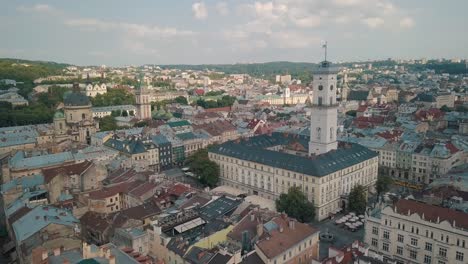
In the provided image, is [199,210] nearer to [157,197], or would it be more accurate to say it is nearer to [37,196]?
[157,197]

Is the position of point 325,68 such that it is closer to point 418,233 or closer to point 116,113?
point 418,233

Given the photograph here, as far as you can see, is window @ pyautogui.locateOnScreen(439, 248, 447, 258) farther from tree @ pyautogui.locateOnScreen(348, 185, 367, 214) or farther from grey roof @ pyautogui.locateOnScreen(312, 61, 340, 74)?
grey roof @ pyautogui.locateOnScreen(312, 61, 340, 74)

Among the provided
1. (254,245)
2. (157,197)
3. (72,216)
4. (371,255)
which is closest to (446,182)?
(371,255)

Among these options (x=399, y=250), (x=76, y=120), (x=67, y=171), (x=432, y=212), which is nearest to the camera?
(x=432, y=212)

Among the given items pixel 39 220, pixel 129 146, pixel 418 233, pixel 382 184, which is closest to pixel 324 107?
pixel 382 184

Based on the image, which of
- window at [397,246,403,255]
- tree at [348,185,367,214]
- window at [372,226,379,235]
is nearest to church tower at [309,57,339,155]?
tree at [348,185,367,214]
